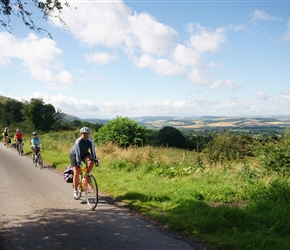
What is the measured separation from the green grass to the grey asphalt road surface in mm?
641

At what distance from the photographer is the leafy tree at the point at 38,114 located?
159ft

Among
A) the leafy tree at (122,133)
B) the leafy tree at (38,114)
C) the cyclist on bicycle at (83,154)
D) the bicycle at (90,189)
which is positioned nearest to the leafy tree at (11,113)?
the leafy tree at (38,114)

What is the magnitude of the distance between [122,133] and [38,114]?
28156 millimetres

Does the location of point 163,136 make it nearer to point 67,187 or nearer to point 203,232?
point 67,187

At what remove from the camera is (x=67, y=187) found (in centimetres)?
1145

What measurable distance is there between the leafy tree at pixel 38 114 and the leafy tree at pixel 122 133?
83.7 ft

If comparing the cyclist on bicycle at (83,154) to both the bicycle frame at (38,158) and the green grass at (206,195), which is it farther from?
the bicycle frame at (38,158)

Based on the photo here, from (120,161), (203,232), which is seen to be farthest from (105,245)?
(120,161)

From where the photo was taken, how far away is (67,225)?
280 inches

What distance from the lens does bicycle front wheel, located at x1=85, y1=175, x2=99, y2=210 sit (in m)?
8.65

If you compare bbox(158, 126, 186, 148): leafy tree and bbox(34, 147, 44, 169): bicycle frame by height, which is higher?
bbox(34, 147, 44, 169): bicycle frame

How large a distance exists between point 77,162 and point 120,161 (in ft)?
18.6

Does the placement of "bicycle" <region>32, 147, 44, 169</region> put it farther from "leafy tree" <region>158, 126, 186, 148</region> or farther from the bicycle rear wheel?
"leafy tree" <region>158, 126, 186, 148</region>

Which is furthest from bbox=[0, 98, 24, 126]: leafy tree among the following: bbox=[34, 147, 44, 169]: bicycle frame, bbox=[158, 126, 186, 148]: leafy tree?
bbox=[34, 147, 44, 169]: bicycle frame
